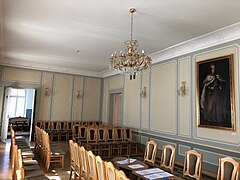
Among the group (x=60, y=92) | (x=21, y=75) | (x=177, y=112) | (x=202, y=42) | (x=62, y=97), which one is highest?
(x=202, y=42)

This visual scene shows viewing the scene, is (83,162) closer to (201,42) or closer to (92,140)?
(92,140)

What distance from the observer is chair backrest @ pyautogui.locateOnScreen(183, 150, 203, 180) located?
2.88 m

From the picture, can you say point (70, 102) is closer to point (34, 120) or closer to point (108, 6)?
point (34, 120)

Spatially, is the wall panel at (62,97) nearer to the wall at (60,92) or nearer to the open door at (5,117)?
the wall at (60,92)

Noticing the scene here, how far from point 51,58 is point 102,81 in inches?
120

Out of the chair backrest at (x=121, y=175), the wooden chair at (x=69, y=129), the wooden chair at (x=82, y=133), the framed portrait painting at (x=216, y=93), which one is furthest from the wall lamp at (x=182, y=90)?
the wooden chair at (x=69, y=129)

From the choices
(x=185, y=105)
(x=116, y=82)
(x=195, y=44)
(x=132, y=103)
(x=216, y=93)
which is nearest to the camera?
(x=216, y=93)

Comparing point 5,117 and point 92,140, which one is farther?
point 5,117

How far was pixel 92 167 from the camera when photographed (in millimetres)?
2695

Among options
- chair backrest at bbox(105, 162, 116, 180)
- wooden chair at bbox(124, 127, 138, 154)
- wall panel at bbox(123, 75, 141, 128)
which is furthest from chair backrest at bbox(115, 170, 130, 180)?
wall panel at bbox(123, 75, 141, 128)

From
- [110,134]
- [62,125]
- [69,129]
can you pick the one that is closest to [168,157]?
[110,134]

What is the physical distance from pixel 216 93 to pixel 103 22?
2799 mm

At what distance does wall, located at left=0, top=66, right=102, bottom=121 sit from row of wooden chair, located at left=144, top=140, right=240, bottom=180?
18.6 feet

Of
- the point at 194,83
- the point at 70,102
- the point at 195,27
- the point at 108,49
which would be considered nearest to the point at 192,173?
the point at 194,83
